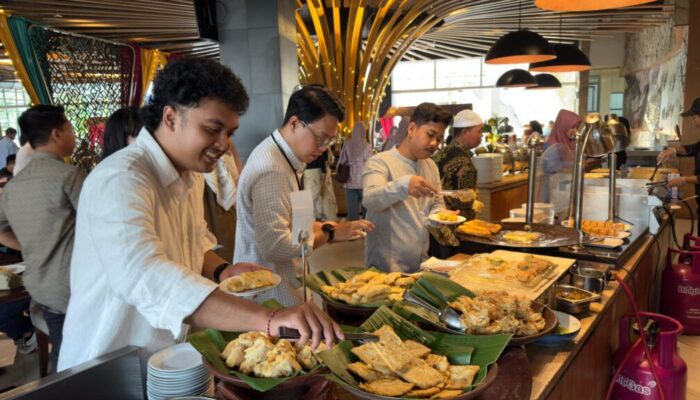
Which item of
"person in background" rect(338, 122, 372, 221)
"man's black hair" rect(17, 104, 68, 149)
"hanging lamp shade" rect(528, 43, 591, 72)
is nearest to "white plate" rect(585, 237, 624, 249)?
"man's black hair" rect(17, 104, 68, 149)

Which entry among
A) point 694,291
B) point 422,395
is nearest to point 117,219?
point 422,395

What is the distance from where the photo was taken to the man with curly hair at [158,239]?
106 centimetres

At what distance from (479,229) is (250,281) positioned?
4.62 feet

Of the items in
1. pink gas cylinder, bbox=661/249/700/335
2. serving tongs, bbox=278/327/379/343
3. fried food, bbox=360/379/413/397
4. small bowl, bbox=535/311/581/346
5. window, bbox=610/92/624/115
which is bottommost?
pink gas cylinder, bbox=661/249/700/335

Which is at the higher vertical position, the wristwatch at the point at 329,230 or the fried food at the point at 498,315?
the wristwatch at the point at 329,230

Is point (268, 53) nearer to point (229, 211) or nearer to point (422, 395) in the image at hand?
point (229, 211)

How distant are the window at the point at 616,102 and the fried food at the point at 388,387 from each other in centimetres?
1361

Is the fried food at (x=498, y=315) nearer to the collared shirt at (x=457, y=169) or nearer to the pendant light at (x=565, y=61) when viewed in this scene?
the collared shirt at (x=457, y=169)

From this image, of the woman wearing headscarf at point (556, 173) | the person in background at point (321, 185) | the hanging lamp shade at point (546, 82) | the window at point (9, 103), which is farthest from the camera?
the window at point (9, 103)

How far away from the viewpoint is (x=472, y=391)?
1058 millimetres

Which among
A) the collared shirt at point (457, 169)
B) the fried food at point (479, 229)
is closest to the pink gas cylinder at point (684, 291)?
the collared shirt at point (457, 169)

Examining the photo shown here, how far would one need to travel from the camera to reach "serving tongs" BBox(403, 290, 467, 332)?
140 centimetres

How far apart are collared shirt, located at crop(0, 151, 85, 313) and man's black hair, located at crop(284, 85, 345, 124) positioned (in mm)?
1215

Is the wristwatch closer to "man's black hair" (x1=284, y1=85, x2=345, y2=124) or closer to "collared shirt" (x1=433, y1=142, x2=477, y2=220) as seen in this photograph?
"man's black hair" (x1=284, y1=85, x2=345, y2=124)
